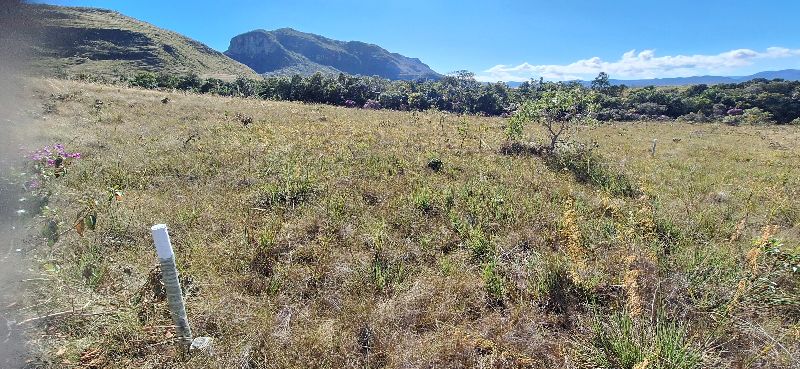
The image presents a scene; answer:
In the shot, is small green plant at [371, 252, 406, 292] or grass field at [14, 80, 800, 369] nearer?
grass field at [14, 80, 800, 369]

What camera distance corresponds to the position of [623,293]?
185 inches

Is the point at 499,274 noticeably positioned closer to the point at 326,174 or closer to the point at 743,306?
the point at 743,306

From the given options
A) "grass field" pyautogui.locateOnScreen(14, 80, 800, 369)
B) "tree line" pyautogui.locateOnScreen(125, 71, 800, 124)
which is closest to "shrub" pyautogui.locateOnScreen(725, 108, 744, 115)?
"tree line" pyautogui.locateOnScreen(125, 71, 800, 124)

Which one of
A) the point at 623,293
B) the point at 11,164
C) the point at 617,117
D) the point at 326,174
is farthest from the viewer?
the point at 617,117

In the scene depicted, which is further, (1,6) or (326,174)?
(326,174)

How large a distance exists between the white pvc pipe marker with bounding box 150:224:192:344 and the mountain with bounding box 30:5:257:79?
1.43 m

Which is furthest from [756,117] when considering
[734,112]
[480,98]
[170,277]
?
[170,277]

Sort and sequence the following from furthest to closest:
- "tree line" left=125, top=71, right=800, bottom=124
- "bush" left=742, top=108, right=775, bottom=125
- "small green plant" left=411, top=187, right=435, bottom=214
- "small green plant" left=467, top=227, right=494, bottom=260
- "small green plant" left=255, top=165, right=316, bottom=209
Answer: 1. "tree line" left=125, top=71, right=800, bottom=124
2. "bush" left=742, top=108, right=775, bottom=125
3. "small green plant" left=411, top=187, right=435, bottom=214
4. "small green plant" left=255, top=165, right=316, bottom=209
5. "small green plant" left=467, top=227, right=494, bottom=260

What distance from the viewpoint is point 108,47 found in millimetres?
20312

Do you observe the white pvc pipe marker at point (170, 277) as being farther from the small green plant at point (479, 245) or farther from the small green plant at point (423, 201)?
the small green plant at point (423, 201)

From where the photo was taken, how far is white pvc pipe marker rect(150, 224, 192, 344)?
3.21 meters

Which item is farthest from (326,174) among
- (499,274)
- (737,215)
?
(737,215)

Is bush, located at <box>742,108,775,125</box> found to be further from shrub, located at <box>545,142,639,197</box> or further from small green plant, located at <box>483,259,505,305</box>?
small green plant, located at <box>483,259,505,305</box>

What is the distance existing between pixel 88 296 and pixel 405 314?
3.66m
